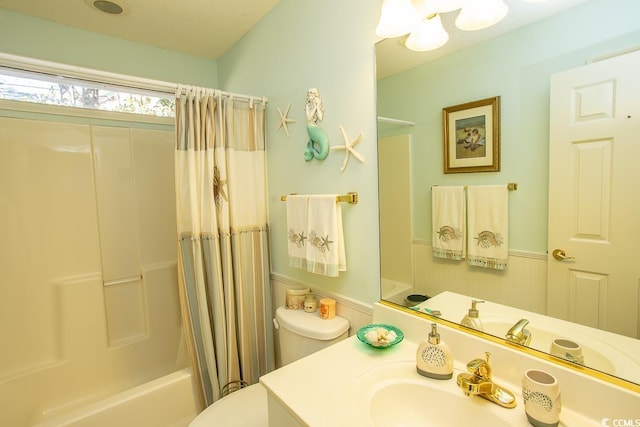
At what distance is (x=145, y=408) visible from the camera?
1.43 m

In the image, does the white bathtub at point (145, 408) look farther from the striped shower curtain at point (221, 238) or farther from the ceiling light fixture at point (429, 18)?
the ceiling light fixture at point (429, 18)

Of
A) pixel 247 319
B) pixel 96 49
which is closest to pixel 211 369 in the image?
pixel 247 319

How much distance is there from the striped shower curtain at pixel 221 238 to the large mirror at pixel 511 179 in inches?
31.6

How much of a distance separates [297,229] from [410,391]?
2.71 feet

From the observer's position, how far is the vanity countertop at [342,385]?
0.71 metres

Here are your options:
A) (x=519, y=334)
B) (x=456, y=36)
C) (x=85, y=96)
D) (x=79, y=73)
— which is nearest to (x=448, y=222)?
(x=519, y=334)

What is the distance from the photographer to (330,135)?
1357 mm

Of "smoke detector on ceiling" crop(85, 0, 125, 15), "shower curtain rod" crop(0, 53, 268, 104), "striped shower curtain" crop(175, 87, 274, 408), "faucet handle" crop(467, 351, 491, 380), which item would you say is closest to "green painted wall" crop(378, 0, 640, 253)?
"faucet handle" crop(467, 351, 491, 380)

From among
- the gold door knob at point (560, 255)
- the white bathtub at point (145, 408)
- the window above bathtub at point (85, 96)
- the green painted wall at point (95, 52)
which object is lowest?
the white bathtub at point (145, 408)

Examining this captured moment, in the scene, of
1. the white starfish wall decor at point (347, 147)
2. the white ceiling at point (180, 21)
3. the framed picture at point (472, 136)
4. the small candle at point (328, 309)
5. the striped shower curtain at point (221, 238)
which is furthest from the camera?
the striped shower curtain at point (221, 238)

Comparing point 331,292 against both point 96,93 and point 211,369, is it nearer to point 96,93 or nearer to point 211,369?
point 211,369

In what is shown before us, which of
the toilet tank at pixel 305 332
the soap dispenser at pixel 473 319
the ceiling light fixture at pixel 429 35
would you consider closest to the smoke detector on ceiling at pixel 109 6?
the ceiling light fixture at pixel 429 35

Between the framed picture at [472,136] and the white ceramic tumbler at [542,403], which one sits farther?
the framed picture at [472,136]

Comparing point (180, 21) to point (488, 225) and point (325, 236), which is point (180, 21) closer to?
point (325, 236)
